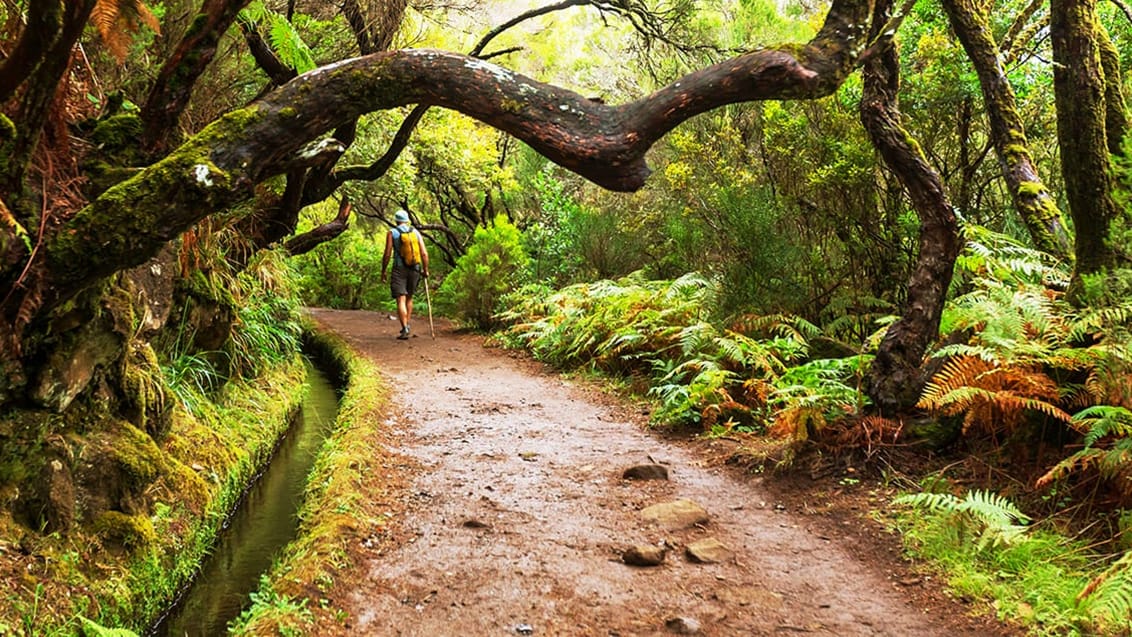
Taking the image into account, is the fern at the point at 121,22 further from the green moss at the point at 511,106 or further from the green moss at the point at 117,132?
the green moss at the point at 511,106

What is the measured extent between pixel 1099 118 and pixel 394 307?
19.4m

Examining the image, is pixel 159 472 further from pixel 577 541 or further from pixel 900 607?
pixel 900 607

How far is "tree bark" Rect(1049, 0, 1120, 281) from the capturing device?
4.60 m

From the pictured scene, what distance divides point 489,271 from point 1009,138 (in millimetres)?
9748

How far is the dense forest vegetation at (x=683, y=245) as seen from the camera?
141 inches

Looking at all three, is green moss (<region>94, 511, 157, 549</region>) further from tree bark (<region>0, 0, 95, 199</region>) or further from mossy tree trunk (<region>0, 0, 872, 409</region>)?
tree bark (<region>0, 0, 95, 199</region>)

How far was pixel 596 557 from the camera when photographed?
4.21 m

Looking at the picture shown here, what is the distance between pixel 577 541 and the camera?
14.6 feet

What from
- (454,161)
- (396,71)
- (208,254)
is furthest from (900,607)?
(454,161)

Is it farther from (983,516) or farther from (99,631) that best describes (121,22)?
(983,516)

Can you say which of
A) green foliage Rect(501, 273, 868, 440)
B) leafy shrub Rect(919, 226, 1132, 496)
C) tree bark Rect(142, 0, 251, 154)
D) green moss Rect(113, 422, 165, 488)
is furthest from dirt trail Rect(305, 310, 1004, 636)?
tree bark Rect(142, 0, 251, 154)

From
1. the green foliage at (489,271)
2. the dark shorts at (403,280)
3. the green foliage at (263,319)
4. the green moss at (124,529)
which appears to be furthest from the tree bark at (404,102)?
the green foliage at (489,271)

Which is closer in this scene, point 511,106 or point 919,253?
point 511,106

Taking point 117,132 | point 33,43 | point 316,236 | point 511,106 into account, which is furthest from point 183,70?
point 316,236
